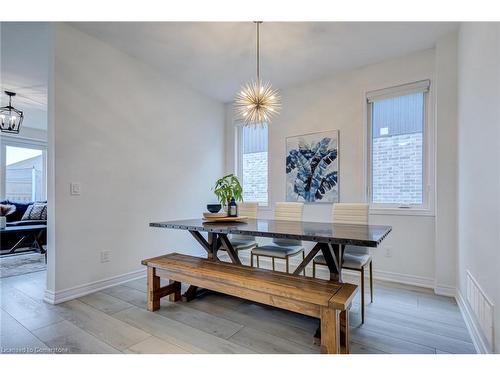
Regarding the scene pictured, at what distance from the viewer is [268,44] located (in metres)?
2.82

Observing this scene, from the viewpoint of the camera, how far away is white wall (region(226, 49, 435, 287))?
9.65ft

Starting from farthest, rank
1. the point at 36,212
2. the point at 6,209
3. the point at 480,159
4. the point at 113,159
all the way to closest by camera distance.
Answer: the point at 36,212
the point at 6,209
the point at 113,159
the point at 480,159

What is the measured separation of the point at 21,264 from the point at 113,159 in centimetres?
238

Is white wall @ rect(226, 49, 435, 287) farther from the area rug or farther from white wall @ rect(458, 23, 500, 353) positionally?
the area rug

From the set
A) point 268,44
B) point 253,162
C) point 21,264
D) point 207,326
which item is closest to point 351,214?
point 207,326

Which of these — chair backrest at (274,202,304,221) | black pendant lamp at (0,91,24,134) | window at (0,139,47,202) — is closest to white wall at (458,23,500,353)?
chair backrest at (274,202,304,221)

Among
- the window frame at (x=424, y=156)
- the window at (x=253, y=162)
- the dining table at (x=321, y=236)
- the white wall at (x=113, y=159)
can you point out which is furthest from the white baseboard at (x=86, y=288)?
the window frame at (x=424, y=156)

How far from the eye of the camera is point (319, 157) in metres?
3.61

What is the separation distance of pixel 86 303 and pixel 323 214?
287cm

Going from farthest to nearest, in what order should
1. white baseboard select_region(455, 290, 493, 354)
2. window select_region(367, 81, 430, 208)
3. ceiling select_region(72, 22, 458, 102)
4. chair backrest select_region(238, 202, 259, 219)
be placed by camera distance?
1. chair backrest select_region(238, 202, 259, 219)
2. window select_region(367, 81, 430, 208)
3. ceiling select_region(72, 22, 458, 102)
4. white baseboard select_region(455, 290, 493, 354)

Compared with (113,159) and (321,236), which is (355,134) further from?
(113,159)

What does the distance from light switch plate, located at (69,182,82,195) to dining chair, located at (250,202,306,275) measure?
1.87 metres
